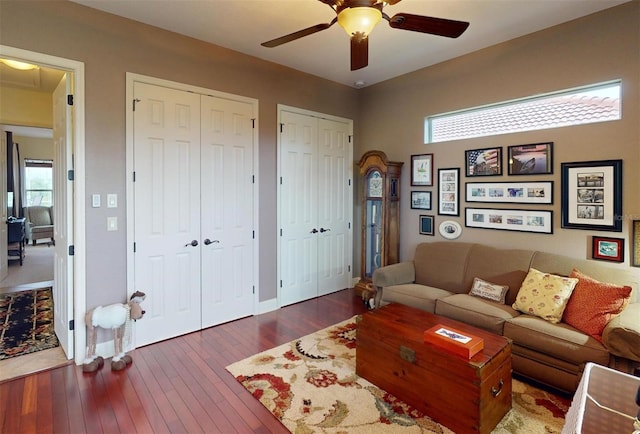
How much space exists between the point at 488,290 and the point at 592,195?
118cm

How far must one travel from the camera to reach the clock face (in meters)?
4.29

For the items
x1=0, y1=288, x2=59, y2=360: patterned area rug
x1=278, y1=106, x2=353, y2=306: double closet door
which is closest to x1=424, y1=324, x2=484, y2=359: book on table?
x1=278, y1=106, x2=353, y2=306: double closet door

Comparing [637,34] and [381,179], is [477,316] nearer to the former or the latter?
[381,179]

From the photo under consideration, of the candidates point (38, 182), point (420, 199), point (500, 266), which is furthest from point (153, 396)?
point (38, 182)

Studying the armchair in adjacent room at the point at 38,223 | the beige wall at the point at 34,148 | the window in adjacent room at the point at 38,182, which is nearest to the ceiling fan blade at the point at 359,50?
the beige wall at the point at 34,148

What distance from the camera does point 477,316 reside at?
2.75 m

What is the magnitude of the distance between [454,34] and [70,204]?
3124 mm

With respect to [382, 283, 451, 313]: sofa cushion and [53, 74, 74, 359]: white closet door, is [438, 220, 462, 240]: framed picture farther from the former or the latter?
[53, 74, 74, 359]: white closet door

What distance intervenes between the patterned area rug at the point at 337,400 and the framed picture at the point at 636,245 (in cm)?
129

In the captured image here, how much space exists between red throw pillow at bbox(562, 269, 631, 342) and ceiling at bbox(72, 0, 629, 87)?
2.22 metres

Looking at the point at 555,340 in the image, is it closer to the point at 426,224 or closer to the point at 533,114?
the point at 426,224

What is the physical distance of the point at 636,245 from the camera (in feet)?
8.80

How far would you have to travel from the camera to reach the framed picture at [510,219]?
3.17 metres

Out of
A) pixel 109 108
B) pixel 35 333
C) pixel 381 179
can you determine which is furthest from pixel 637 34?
pixel 35 333
